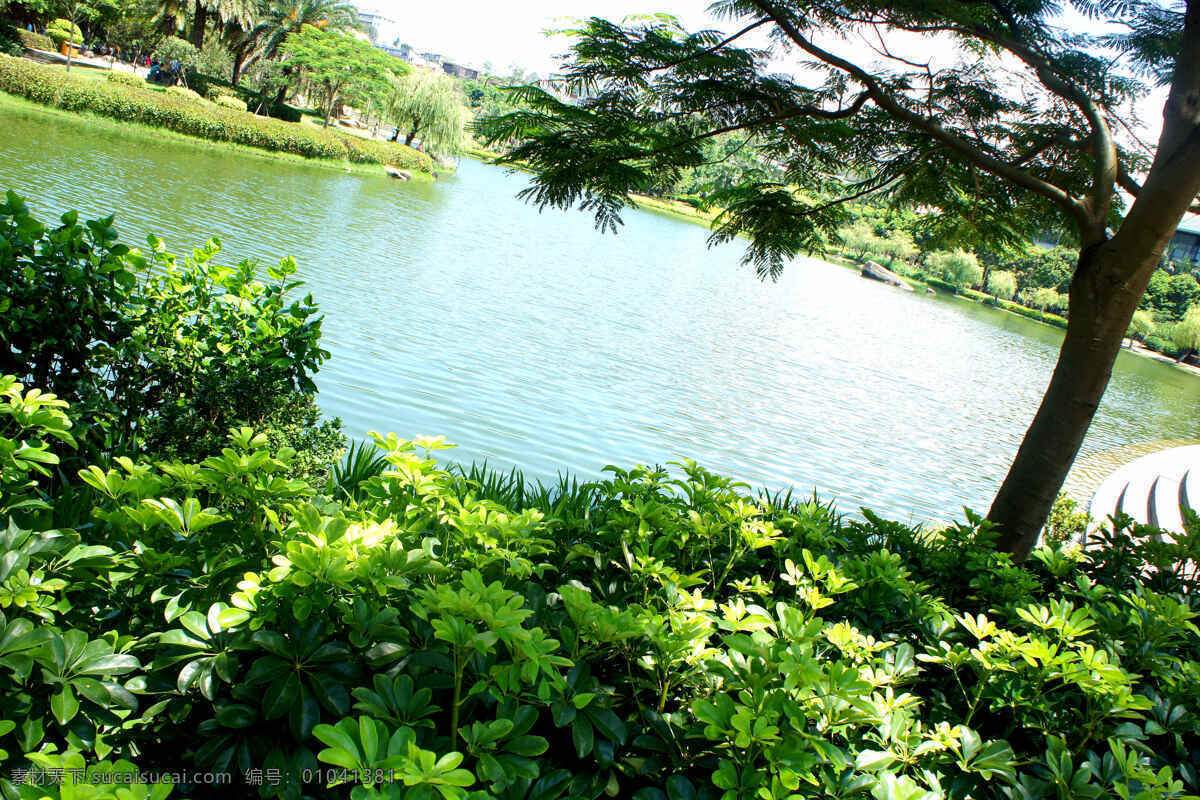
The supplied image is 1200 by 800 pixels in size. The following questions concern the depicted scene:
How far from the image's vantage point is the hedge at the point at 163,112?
69.0 ft

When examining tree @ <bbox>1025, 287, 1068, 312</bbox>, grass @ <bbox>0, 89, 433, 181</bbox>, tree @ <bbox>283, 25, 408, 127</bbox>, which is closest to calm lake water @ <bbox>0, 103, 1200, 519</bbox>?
grass @ <bbox>0, 89, 433, 181</bbox>

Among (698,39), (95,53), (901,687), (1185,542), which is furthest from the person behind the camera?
(95,53)

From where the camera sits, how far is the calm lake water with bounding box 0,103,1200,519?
8031 mm

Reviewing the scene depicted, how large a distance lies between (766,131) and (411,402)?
16.1 feet

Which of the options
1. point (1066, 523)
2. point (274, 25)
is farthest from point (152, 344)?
point (274, 25)

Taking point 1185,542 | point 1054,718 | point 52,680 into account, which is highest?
point 1185,542

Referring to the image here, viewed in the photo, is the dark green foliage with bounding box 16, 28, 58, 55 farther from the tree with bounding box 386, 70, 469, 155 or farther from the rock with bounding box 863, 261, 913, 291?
the rock with bounding box 863, 261, 913, 291

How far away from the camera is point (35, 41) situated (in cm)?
3322

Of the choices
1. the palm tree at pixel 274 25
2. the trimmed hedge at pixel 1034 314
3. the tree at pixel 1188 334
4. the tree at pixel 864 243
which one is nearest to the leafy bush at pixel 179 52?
the palm tree at pixel 274 25

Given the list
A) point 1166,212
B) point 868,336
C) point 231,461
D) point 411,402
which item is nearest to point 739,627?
point 231,461

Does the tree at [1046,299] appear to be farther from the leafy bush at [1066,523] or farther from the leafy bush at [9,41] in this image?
the leafy bush at [9,41]

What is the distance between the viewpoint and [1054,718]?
183 cm

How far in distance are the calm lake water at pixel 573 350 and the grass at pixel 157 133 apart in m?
0.87

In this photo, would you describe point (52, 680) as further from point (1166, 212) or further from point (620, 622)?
point (1166, 212)
